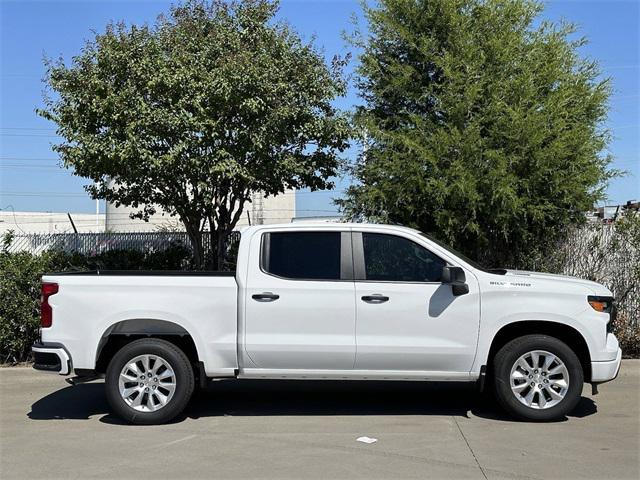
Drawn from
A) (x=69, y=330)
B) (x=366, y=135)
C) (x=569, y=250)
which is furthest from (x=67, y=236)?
(x=569, y=250)

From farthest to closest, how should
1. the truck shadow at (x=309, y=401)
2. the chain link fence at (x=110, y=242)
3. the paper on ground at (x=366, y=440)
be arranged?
the chain link fence at (x=110, y=242) → the truck shadow at (x=309, y=401) → the paper on ground at (x=366, y=440)

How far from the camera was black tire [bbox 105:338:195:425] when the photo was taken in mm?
7031

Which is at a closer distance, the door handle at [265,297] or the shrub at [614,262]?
the door handle at [265,297]

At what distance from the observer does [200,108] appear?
10.5 metres

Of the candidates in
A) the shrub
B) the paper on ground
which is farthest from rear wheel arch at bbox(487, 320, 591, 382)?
the shrub

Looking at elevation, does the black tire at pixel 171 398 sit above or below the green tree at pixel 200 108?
below

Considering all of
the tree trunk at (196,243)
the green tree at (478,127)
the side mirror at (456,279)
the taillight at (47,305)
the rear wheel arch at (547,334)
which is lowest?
the rear wheel arch at (547,334)

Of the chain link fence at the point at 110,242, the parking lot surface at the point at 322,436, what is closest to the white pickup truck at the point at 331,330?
the parking lot surface at the point at 322,436

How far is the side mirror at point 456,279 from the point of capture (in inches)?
273

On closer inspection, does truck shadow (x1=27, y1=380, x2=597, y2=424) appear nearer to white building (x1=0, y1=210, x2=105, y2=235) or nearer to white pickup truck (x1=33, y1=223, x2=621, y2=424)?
white pickup truck (x1=33, y1=223, x2=621, y2=424)

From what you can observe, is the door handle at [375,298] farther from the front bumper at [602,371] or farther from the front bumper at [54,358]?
the front bumper at [54,358]

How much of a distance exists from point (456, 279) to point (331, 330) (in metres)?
1.31

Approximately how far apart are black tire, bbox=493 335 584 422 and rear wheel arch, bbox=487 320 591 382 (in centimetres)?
18

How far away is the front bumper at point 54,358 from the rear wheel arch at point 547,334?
4.17 metres
